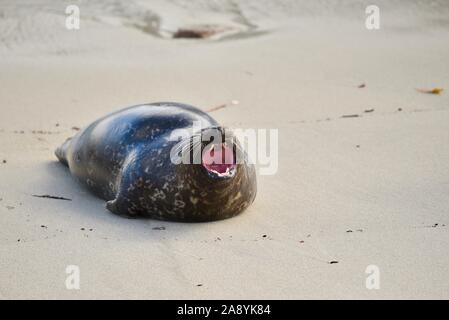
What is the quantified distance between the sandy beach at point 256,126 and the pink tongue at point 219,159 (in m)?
0.28

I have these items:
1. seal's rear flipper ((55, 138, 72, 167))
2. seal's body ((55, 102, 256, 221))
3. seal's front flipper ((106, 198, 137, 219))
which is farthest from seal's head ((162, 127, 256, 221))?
seal's rear flipper ((55, 138, 72, 167))

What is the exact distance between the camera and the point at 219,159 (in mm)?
3984

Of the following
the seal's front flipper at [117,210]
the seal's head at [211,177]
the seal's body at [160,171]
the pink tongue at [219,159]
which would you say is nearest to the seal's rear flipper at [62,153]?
the seal's body at [160,171]

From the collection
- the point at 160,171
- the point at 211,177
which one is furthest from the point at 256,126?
the point at 211,177

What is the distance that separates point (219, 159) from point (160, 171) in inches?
13.1

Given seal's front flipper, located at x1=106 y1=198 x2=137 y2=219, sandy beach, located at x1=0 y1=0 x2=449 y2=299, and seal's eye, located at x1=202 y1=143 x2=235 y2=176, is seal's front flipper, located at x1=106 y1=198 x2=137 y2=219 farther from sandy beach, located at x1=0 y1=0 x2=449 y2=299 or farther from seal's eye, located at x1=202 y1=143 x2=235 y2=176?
seal's eye, located at x1=202 y1=143 x2=235 y2=176

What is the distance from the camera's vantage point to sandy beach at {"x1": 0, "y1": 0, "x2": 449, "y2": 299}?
11.4 feet

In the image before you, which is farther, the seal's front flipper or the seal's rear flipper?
the seal's rear flipper

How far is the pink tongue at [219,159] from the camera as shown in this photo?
395cm

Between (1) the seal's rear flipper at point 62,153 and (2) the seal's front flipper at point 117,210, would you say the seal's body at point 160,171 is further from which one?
(1) the seal's rear flipper at point 62,153

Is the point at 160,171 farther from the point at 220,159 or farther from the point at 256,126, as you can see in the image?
the point at 256,126

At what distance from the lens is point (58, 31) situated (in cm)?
864
